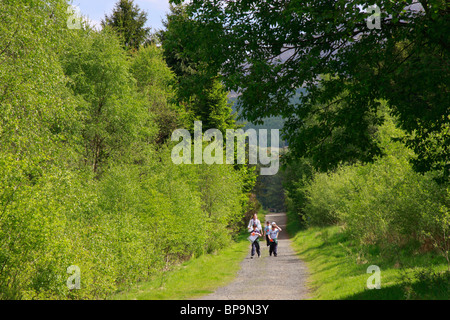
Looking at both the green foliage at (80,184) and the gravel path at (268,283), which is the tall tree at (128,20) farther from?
the gravel path at (268,283)

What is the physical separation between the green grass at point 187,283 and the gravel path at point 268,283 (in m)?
0.50

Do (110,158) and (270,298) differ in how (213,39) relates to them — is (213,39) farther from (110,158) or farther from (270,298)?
(110,158)

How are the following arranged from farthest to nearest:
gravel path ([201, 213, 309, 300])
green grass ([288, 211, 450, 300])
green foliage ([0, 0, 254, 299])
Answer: gravel path ([201, 213, 309, 300]) < green foliage ([0, 0, 254, 299]) < green grass ([288, 211, 450, 300])

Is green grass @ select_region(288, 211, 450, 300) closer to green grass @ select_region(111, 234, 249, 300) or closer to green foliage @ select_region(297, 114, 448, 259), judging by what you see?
green foliage @ select_region(297, 114, 448, 259)

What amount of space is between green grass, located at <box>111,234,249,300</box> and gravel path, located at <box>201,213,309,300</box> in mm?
499

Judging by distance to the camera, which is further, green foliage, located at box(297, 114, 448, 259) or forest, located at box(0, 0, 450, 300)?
green foliage, located at box(297, 114, 448, 259)

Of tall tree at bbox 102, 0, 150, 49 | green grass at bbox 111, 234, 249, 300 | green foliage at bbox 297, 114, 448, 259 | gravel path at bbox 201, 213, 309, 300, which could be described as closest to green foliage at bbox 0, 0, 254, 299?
green grass at bbox 111, 234, 249, 300

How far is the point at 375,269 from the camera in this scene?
1419cm

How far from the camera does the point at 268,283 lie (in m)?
14.7

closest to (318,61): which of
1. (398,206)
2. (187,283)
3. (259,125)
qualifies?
(259,125)

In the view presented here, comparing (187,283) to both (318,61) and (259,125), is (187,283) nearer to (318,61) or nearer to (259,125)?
(259,125)

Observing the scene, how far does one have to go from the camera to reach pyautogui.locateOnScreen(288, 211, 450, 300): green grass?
9672 mm

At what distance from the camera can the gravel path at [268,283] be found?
479 inches
